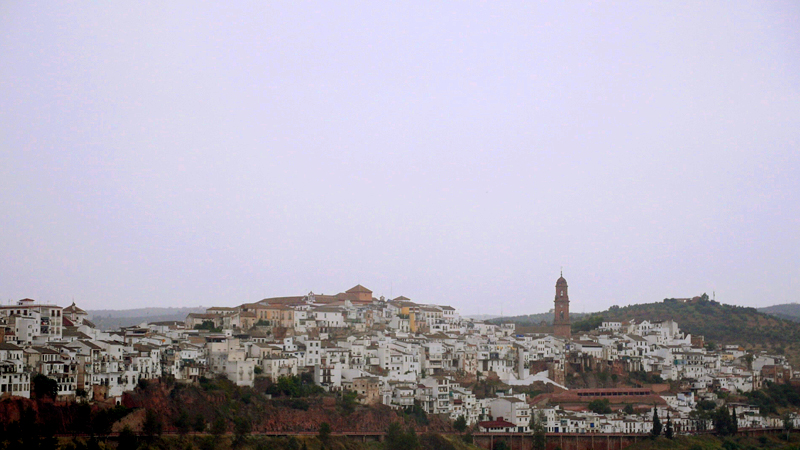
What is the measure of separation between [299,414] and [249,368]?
3483mm

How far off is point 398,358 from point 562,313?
21254 millimetres

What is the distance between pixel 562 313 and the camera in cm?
7512

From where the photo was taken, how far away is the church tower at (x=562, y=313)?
7338 cm

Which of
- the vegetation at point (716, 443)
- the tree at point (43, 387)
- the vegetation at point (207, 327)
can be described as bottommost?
the vegetation at point (716, 443)

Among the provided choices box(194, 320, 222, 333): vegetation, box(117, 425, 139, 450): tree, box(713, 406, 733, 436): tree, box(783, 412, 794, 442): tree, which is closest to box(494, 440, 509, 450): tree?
box(713, 406, 733, 436): tree

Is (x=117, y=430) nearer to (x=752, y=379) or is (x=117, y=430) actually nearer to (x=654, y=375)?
(x=654, y=375)

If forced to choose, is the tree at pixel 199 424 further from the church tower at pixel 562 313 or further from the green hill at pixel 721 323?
the green hill at pixel 721 323

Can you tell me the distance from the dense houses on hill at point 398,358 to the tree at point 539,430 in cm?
17

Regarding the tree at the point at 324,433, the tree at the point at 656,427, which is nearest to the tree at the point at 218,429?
the tree at the point at 324,433

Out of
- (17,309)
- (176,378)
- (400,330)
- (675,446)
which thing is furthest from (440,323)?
(17,309)

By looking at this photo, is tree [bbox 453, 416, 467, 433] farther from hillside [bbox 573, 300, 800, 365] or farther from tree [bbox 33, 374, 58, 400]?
hillside [bbox 573, 300, 800, 365]

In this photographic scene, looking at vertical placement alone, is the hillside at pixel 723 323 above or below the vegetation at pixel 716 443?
above


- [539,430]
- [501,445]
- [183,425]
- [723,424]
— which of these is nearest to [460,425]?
[501,445]

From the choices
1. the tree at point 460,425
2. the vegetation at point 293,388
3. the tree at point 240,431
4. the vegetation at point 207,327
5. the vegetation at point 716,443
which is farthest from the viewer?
the vegetation at point 207,327
